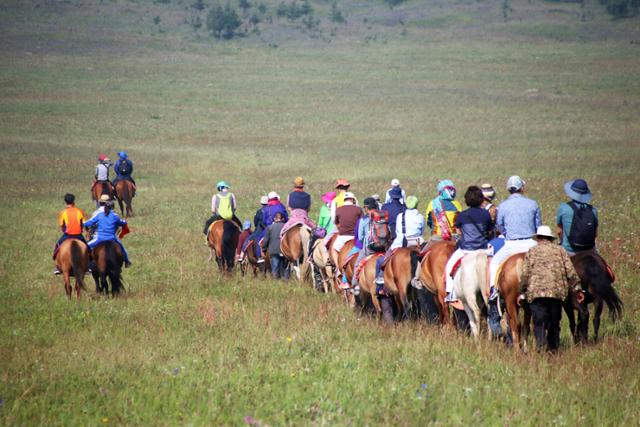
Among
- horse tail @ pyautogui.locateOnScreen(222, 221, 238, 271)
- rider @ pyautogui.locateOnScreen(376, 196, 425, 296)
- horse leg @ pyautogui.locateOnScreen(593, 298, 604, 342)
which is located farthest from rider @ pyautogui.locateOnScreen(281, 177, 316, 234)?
horse leg @ pyautogui.locateOnScreen(593, 298, 604, 342)

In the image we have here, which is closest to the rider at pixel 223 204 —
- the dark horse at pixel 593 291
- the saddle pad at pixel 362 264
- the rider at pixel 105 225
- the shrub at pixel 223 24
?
the rider at pixel 105 225

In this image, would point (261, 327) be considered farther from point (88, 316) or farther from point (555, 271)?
point (555, 271)

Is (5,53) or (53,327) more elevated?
(5,53)

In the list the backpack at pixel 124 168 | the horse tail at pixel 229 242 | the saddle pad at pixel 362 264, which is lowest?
the horse tail at pixel 229 242

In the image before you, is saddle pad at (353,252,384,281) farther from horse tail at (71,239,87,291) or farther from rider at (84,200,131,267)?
horse tail at (71,239,87,291)

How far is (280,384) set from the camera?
946 cm

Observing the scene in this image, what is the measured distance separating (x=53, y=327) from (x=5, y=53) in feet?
304

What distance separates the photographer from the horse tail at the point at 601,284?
1166 cm

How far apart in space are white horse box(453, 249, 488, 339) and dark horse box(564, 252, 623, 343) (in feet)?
3.67

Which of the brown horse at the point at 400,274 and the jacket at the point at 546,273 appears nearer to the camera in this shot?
the jacket at the point at 546,273

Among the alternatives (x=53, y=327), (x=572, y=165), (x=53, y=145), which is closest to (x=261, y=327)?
(x=53, y=327)

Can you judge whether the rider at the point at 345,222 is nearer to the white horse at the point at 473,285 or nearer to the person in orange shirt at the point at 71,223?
the white horse at the point at 473,285

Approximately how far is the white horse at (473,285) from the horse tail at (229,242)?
25.3 ft

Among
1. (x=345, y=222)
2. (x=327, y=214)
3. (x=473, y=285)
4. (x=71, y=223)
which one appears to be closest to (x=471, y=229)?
(x=473, y=285)
